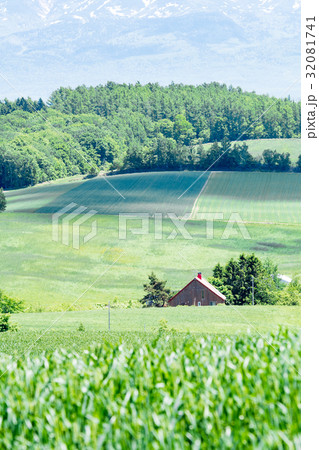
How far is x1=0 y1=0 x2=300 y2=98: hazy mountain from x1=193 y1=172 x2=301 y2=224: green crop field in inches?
200

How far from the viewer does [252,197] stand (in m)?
30.2

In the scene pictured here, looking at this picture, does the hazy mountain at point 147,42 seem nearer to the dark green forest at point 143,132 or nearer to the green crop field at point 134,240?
the dark green forest at point 143,132

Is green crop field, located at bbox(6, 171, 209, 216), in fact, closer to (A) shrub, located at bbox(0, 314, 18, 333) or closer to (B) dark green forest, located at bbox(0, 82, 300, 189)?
(B) dark green forest, located at bbox(0, 82, 300, 189)

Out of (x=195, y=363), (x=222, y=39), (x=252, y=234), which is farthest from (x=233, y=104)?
(x=195, y=363)

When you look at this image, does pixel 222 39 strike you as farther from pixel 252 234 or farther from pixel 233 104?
pixel 252 234

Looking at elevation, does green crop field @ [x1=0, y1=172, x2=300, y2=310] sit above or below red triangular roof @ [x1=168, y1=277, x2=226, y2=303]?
above

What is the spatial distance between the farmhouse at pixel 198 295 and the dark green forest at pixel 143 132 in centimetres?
710

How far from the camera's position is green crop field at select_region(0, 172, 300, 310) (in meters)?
27.2

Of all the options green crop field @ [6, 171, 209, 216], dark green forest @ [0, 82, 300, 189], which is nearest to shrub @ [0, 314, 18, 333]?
green crop field @ [6, 171, 209, 216]

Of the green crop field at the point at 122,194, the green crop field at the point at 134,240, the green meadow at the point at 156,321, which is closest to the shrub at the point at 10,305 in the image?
the green crop field at the point at 134,240

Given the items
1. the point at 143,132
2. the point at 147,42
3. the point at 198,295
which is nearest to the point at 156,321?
the point at 198,295

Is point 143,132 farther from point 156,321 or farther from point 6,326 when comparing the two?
point 6,326

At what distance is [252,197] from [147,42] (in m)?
14.3
